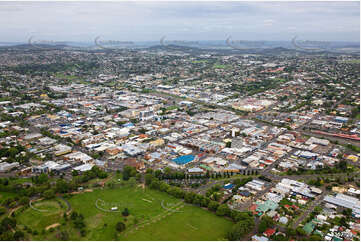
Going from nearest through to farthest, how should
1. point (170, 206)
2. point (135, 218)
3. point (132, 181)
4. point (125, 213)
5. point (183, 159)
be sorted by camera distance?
point (135, 218), point (125, 213), point (170, 206), point (132, 181), point (183, 159)

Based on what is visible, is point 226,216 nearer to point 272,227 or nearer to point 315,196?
point 272,227

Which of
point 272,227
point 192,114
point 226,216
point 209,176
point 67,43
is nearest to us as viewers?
point 272,227

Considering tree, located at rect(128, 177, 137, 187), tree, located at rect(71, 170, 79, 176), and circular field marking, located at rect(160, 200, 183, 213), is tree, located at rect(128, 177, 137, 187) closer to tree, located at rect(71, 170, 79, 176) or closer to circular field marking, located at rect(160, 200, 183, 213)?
circular field marking, located at rect(160, 200, 183, 213)

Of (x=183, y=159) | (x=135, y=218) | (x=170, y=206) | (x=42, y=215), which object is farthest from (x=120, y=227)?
(x=183, y=159)

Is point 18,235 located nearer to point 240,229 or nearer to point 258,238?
point 240,229

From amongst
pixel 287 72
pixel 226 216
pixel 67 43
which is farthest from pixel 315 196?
pixel 67 43

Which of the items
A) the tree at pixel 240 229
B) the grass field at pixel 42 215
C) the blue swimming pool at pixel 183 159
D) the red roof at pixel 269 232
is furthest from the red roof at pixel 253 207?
the grass field at pixel 42 215

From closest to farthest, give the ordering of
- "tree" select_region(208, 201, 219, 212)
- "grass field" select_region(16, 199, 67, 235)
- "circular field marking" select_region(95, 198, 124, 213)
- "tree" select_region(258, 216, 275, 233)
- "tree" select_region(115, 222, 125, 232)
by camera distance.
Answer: "tree" select_region(258, 216, 275, 233) < "tree" select_region(115, 222, 125, 232) < "grass field" select_region(16, 199, 67, 235) < "tree" select_region(208, 201, 219, 212) < "circular field marking" select_region(95, 198, 124, 213)

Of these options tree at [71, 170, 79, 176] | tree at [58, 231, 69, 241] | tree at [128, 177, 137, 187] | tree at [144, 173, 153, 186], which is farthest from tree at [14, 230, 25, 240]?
tree at [144, 173, 153, 186]
